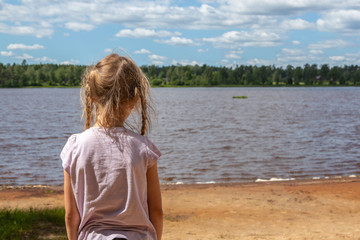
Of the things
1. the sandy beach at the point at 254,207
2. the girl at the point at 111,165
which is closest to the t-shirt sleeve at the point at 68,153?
the girl at the point at 111,165

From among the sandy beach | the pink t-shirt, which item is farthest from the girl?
the sandy beach

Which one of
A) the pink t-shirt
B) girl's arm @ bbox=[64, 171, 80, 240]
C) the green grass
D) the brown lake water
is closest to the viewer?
the pink t-shirt

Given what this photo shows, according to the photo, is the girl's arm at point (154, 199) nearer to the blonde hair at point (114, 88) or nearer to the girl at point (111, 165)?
the girl at point (111, 165)

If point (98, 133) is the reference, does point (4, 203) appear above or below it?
below

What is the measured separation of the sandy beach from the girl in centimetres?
549

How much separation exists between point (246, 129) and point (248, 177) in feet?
55.4

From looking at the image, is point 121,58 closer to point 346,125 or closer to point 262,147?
point 262,147

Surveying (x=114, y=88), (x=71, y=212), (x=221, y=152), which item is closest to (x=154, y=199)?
(x=71, y=212)

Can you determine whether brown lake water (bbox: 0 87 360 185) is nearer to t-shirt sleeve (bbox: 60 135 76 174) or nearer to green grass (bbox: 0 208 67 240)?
green grass (bbox: 0 208 67 240)

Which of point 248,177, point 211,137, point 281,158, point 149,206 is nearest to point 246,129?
point 211,137

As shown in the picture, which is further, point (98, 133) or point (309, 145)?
point (309, 145)

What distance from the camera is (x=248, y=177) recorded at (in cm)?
1558

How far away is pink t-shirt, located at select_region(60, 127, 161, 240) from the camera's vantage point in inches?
89.6

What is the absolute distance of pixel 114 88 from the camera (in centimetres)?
234
